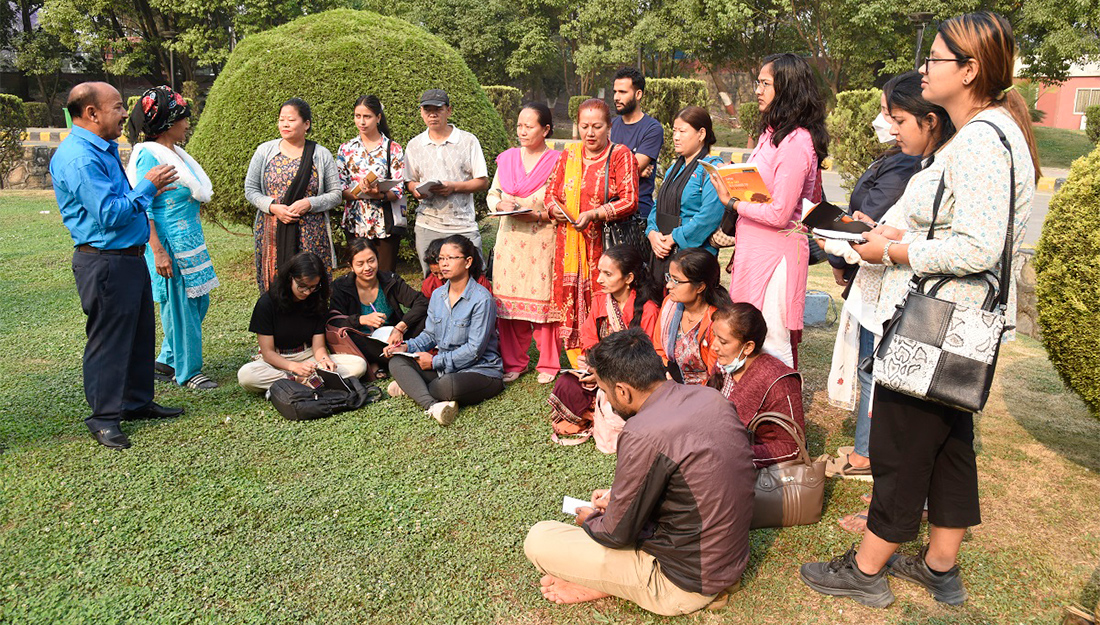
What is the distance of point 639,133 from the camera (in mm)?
5758

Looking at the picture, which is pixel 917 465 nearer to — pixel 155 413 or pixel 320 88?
pixel 155 413

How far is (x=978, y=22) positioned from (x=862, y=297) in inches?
64.1

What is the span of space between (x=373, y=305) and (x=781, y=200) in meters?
3.11

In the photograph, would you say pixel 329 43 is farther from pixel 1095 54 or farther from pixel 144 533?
pixel 1095 54

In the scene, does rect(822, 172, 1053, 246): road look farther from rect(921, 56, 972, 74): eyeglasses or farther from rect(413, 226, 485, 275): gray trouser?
rect(921, 56, 972, 74): eyeglasses

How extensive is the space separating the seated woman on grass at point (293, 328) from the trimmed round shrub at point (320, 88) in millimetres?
2748

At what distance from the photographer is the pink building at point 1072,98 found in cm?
3328

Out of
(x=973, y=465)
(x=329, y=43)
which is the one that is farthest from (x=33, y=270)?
(x=973, y=465)

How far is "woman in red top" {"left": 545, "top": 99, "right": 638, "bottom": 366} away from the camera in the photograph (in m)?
5.24

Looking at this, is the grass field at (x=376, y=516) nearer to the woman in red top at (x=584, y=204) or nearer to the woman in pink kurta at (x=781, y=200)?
the woman in red top at (x=584, y=204)

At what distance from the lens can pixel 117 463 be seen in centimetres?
436

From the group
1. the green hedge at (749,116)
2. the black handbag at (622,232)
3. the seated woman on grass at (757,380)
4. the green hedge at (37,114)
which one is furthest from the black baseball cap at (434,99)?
the green hedge at (37,114)

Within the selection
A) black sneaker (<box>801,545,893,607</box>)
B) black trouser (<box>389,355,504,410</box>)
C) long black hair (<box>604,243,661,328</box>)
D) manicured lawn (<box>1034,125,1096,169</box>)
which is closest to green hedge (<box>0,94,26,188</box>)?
black trouser (<box>389,355,504,410</box>)

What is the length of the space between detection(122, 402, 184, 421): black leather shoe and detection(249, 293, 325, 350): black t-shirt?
2.29 feet
